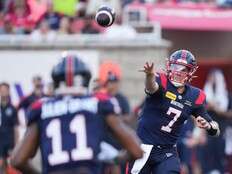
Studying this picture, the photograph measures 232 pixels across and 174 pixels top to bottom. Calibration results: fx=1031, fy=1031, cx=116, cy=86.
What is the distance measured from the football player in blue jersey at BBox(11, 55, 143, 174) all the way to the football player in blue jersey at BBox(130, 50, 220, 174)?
300 centimetres

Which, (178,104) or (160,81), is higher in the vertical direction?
(160,81)

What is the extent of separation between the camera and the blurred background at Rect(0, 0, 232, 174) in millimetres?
16750

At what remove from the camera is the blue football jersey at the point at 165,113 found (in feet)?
32.5

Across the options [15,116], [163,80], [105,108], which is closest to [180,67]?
[163,80]

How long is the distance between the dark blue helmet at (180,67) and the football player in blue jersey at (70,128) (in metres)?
3.05

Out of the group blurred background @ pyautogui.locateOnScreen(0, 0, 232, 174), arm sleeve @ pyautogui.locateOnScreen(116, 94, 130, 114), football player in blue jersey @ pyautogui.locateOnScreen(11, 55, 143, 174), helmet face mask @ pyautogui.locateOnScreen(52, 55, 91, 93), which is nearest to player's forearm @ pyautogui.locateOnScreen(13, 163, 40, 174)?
football player in blue jersey @ pyautogui.locateOnScreen(11, 55, 143, 174)

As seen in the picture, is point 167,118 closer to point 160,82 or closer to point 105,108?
point 160,82

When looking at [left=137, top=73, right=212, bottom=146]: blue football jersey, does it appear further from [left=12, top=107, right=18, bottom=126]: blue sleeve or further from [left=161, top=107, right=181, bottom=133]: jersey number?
[left=12, top=107, right=18, bottom=126]: blue sleeve

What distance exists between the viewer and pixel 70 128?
22.0ft

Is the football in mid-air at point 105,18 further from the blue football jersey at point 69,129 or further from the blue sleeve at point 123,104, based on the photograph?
the blue sleeve at point 123,104

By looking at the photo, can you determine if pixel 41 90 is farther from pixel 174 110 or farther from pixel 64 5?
pixel 174 110

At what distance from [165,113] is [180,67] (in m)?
0.47

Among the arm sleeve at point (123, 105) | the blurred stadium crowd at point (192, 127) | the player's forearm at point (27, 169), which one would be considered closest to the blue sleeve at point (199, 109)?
the player's forearm at point (27, 169)

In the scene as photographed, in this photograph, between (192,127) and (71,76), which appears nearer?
(71,76)
